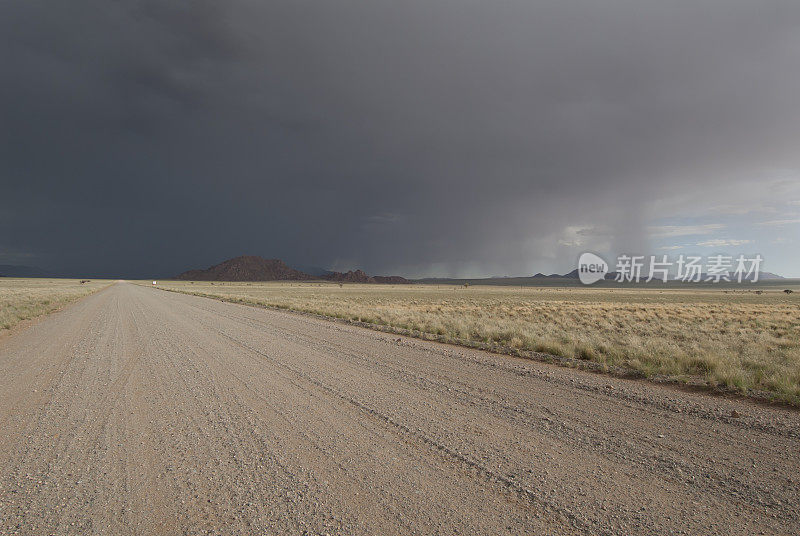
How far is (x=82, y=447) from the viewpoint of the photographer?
4.50 m

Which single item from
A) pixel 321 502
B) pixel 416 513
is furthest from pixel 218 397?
pixel 416 513

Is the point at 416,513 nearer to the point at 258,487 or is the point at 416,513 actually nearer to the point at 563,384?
the point at 258,487

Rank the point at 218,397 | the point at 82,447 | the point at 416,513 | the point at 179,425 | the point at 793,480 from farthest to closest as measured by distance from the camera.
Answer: the point at 218,397 < the point at 179,425 < the point at 82,447 < the point at 793,480 < the point at 416,513

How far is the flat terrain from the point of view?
3217 millimetres

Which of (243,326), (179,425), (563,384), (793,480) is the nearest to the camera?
(793,480)

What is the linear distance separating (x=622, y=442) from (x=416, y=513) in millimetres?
2981

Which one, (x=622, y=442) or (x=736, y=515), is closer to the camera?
(x=736, y=515)

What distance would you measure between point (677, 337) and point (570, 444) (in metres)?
15.6

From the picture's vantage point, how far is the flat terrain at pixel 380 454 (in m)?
3.22

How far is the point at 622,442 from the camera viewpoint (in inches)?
188

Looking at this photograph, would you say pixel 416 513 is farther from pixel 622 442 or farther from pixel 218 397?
pixel 218 397

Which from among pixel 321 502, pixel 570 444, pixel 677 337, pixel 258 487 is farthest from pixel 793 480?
pixel 677 337

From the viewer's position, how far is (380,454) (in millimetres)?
4324

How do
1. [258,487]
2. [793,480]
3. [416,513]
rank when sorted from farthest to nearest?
[793,480] < [258,487] < [416,513]
